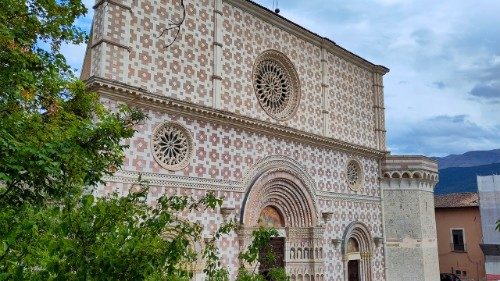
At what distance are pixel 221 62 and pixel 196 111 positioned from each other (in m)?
2.51

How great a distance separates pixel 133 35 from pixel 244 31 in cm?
511

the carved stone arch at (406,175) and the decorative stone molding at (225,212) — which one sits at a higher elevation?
the carved stone arch at (406,175)

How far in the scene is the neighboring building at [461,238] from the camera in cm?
2953

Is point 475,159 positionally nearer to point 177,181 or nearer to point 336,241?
point 336,241

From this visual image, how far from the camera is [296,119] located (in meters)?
18.8

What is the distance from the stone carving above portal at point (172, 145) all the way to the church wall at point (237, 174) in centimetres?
17

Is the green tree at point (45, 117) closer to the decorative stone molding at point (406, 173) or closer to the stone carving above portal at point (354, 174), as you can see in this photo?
the stone carving above portal at point (354, 174)

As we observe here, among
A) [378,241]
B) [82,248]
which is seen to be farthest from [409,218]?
[82,248]

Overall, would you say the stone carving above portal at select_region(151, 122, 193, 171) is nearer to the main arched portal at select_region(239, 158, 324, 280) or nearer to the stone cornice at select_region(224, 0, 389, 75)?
the main arched portal at select_region(239, 158, 324, 280)

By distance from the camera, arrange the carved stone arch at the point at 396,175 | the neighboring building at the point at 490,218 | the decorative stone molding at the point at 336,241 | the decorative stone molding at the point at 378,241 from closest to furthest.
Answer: the decorative stone molding at the point at 336,241, the decorative stone molding at the point at 378,241, the carved stone arch at the point at 396,175, the neighboring building at the point at 490,218

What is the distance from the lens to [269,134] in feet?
56.9

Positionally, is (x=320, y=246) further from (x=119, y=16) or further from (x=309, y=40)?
(x=119, y=16)

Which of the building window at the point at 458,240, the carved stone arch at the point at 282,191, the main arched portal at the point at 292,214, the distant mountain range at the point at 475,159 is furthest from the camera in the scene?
the distant mountain range at the point at 475,159

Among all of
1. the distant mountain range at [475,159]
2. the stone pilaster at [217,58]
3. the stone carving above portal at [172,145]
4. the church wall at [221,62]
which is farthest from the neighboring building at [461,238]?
the distant mountain range at [475,159]
